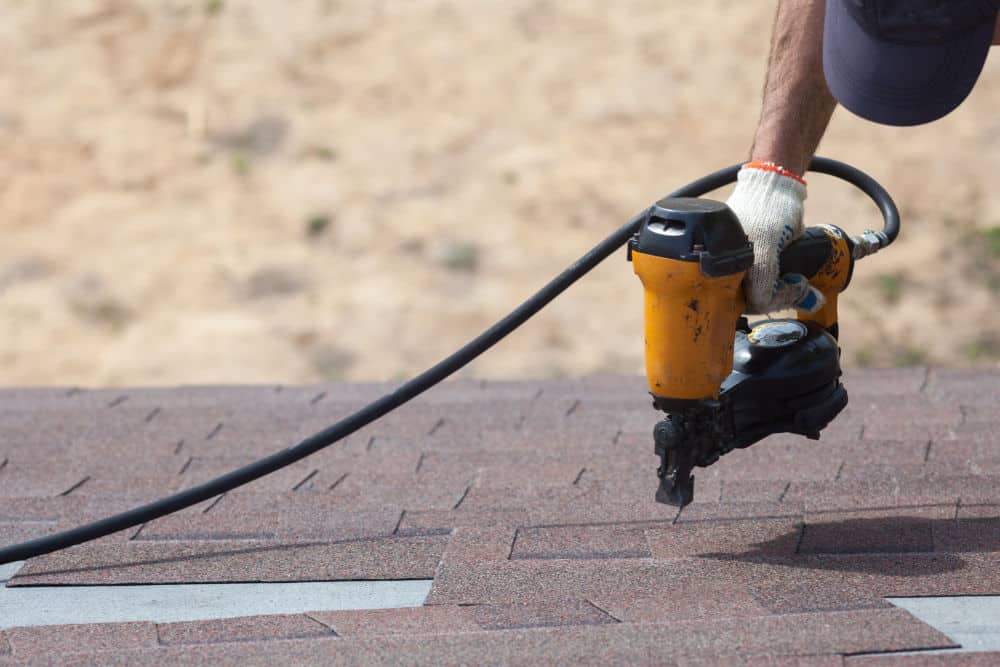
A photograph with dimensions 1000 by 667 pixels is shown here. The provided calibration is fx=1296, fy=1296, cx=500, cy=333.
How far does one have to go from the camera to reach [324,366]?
230 inches

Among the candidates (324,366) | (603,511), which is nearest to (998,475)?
(603,511)

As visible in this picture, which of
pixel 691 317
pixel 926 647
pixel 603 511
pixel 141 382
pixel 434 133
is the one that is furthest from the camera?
pixel 434 133

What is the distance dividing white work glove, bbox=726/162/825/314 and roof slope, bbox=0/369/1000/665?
39cm

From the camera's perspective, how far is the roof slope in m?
1.68

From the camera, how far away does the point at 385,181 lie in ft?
23.3

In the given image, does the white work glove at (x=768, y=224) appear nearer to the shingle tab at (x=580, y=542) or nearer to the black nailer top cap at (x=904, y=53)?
the black nailer top cap at (x=904, y=53)

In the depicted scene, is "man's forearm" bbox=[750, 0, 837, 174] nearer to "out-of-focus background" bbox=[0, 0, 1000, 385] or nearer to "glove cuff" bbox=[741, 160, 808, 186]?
"glove cuff" bbox=[741, 160, 808, 186]

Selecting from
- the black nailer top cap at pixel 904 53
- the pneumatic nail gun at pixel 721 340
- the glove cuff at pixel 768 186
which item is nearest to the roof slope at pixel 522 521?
the pneumatic nail gun at pixel 721 340

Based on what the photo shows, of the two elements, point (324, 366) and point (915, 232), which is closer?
point (324, 366)

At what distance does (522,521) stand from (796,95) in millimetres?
836

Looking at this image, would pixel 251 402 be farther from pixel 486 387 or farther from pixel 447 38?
pixel 447 38

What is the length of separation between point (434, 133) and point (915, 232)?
106 inches

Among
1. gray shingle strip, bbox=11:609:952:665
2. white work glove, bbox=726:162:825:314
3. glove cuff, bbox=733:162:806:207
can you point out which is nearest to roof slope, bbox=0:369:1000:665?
gray shingle strip, bbox=11:609:952:665

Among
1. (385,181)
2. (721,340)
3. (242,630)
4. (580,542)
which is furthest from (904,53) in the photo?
(385,181)
